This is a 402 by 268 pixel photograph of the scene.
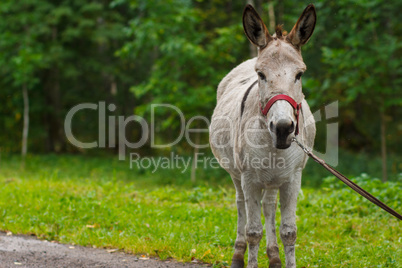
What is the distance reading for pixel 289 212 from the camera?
3709 millimetres

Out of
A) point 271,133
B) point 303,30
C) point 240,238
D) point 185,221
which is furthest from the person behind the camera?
point 185,221

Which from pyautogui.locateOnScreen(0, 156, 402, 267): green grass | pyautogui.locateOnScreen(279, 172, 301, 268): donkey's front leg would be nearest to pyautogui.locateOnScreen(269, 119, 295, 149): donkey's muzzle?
pyautogui.locateOnScreen(279, 172, 301, 268): donkey's front leg

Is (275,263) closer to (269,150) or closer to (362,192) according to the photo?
(362,192)

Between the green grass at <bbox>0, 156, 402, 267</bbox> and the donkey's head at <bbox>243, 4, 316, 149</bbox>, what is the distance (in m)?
2.06

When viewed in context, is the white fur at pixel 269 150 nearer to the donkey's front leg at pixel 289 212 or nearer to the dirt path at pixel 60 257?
the donkey's front leg at pixel 289 212

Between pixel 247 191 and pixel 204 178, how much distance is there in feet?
34.5

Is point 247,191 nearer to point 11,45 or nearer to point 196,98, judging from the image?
point 196,98

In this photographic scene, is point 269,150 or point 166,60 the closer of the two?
point 269,150

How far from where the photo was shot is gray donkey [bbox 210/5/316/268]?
316cm

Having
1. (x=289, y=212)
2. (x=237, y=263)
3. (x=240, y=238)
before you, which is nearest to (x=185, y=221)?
(x=240, y=238)

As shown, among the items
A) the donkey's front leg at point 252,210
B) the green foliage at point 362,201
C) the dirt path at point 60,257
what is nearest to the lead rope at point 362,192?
the donkey's front leg at point 252,210

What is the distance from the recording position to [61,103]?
20.0 metres

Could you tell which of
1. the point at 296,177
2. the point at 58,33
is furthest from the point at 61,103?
the point at 296,177

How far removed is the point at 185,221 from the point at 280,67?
3.41 m
